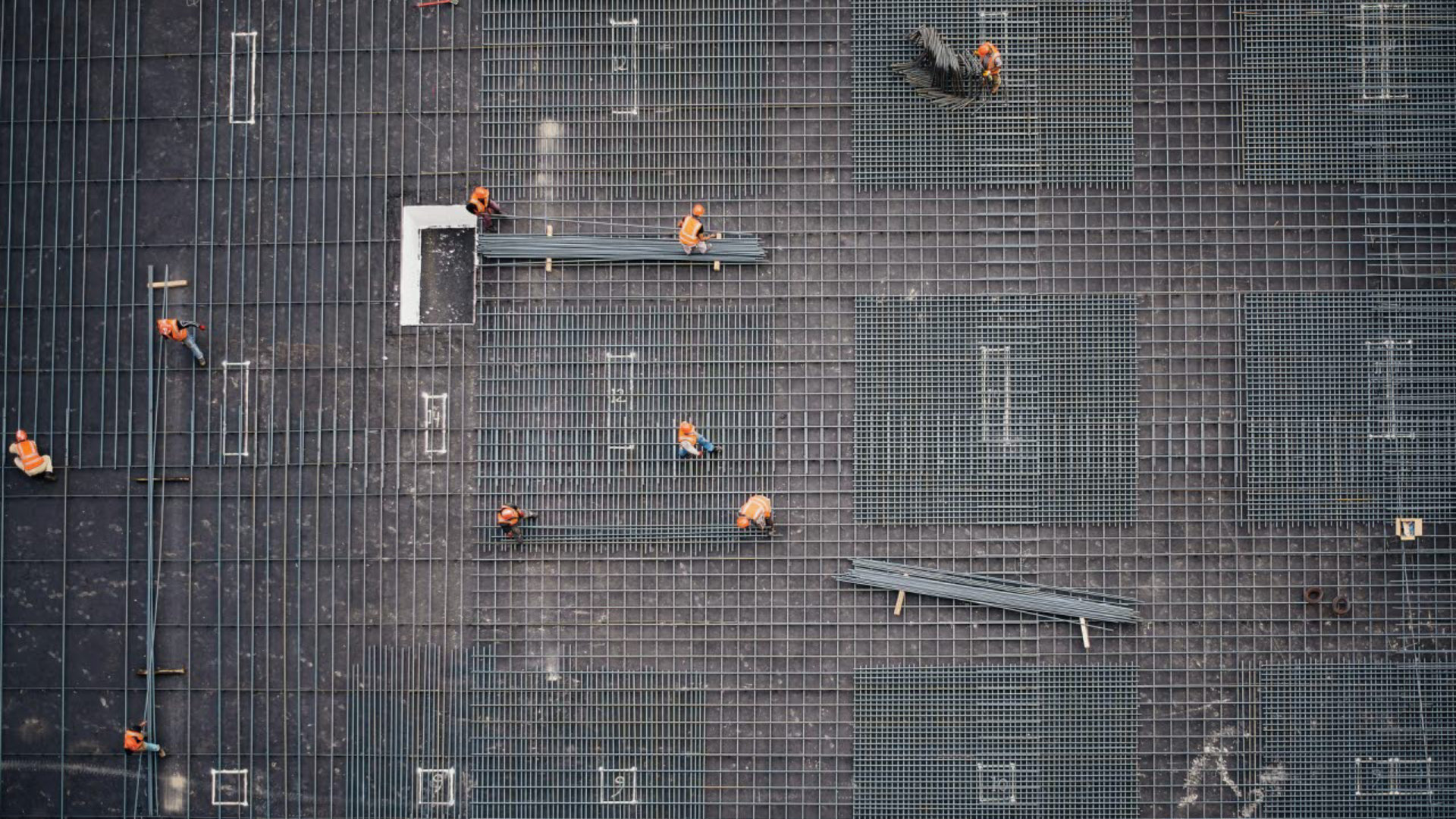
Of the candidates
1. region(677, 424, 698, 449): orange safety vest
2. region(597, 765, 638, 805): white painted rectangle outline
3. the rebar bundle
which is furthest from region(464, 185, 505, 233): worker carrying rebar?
region(597, 765, 638, 805): white painted rectangle outline

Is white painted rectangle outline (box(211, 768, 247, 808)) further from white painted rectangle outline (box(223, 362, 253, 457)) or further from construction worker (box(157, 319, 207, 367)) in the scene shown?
construction worker (box(157, 319, 207, 367))

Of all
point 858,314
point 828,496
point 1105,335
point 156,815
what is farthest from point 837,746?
point 156,815

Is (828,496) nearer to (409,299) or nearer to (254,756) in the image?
(409,299)

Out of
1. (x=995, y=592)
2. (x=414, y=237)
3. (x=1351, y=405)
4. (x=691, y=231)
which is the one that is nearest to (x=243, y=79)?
(x=414, y=237)

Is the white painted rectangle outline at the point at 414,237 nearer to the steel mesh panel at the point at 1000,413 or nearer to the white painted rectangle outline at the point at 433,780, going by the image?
the steel mesh panel at the point at 1000,413

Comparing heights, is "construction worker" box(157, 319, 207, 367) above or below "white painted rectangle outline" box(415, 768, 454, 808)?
above
